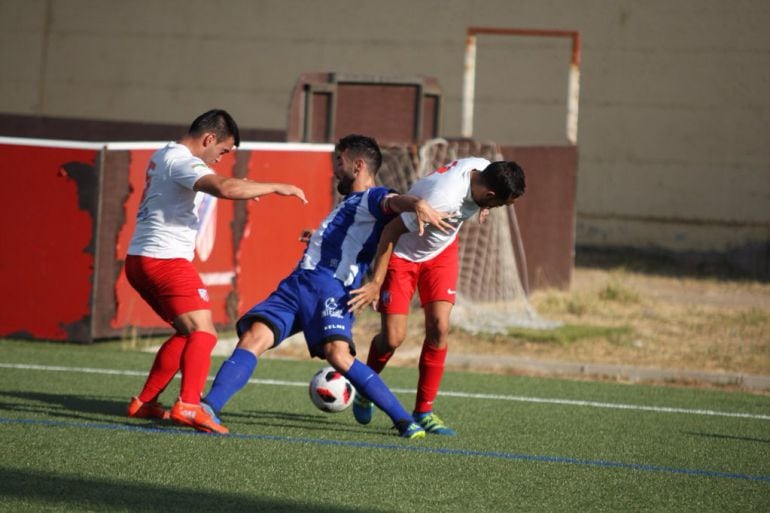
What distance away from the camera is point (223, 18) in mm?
23844

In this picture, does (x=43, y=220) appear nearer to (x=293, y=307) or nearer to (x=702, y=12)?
(x=293, y=307)

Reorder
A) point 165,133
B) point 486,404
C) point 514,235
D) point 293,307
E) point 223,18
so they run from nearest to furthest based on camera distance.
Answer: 1. point 293,307
2. point 486,404
3. point 514,235
4. point 165,133
5. point 223,18

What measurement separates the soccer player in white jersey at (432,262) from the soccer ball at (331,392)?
4.2 inches

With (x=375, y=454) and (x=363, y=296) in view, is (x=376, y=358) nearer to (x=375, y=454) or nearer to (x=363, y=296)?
(x=363, y=296)

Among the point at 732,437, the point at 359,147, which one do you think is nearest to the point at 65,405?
the point at 359,147

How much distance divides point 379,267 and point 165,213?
1296mm

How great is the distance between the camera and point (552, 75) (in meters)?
22.0

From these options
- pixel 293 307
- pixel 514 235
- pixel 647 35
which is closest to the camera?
pixel 293 307

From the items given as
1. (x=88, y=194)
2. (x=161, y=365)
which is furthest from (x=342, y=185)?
(x=88, y=194)

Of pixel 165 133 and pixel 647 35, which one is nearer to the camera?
pixel 165 133

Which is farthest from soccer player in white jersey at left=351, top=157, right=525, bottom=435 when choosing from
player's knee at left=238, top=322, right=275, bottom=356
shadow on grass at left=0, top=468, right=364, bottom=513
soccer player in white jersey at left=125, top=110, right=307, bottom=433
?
shadow on grass at left=0, top=468, right=364, bottom=513

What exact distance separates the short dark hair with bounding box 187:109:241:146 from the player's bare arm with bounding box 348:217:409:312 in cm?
108

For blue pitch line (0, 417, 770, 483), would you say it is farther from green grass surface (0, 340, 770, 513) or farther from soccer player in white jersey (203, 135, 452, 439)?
soccer player in white jersey (203, 135, 452, 439)

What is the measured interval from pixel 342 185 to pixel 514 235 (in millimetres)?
8173
